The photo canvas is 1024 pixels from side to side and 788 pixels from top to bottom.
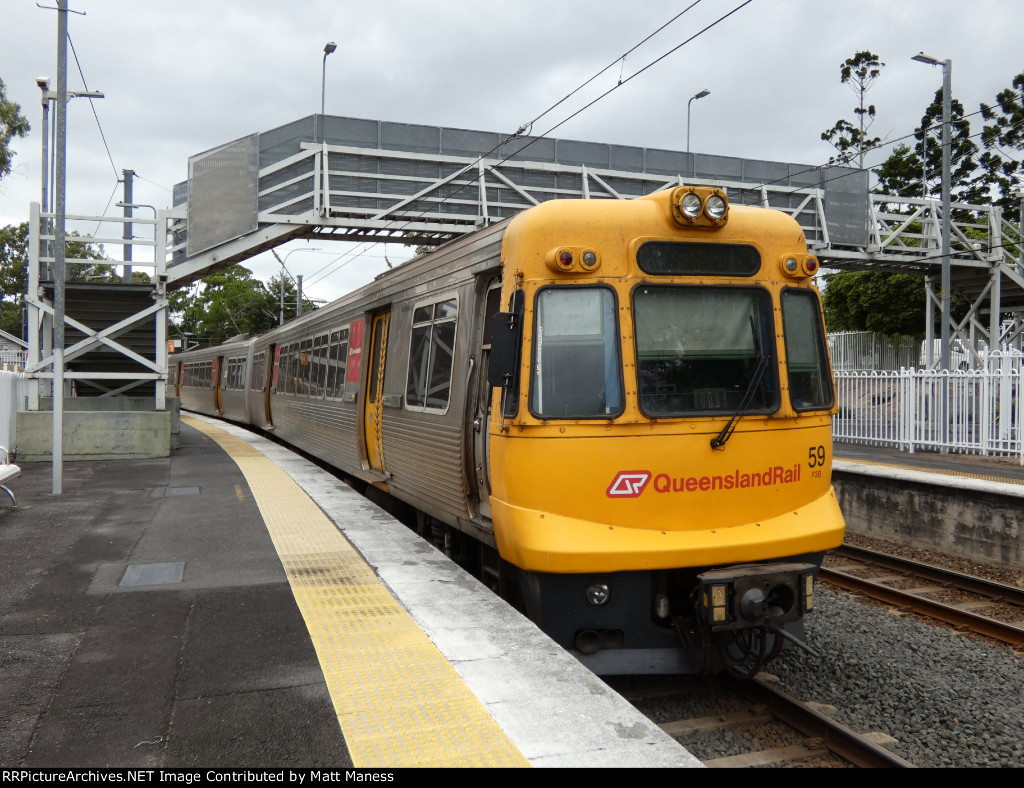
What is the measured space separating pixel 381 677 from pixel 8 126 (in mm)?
25245

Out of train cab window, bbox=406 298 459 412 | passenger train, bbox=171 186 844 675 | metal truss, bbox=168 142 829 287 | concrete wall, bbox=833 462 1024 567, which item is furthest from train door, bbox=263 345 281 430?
passenger train, bbox=171 186 844 675

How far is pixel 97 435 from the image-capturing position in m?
14.2

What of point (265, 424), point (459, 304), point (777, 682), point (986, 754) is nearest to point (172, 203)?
point (265, 424)

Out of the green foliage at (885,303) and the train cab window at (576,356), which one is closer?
the train cab window at (576,356)

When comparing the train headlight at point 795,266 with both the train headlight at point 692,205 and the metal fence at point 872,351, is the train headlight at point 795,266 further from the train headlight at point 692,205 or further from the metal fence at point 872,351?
the metal fence at point 872,351

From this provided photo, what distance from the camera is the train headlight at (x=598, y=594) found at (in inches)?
192

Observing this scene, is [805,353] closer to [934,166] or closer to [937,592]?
[937,592]

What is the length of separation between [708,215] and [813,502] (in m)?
1.96

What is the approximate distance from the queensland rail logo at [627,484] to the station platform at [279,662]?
0.91m

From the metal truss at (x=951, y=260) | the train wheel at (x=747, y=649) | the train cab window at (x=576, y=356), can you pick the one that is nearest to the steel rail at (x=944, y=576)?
the train wheel at (x=747, y=649)

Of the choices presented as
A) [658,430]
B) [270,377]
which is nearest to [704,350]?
[658,430]

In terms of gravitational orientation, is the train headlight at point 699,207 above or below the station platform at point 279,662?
above

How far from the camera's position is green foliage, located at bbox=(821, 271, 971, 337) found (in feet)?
91.2

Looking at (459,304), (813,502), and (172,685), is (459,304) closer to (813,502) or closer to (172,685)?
(813,502)
